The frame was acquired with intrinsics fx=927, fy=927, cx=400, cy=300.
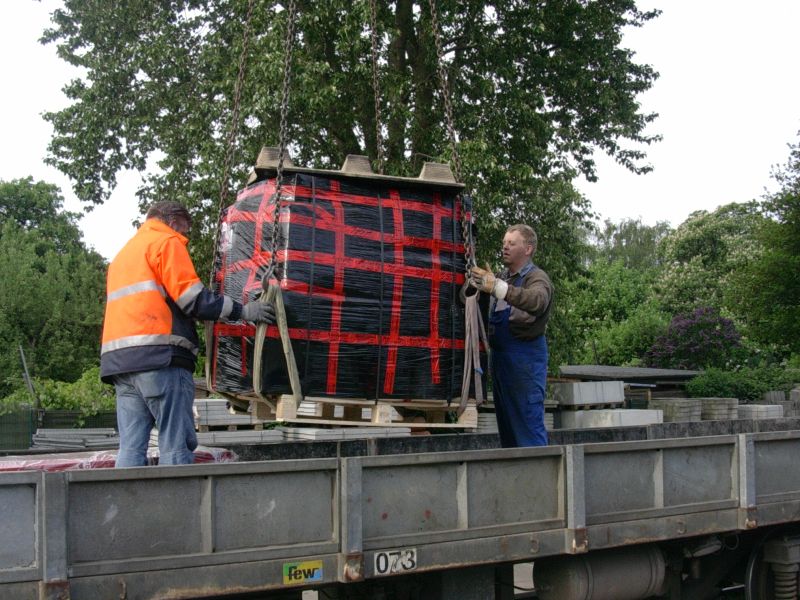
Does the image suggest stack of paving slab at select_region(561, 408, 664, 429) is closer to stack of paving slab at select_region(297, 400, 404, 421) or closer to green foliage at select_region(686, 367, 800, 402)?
green foliage at select_region(686, 367, 800, 402)

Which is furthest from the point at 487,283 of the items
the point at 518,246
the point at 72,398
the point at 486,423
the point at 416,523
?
the point at 72,398

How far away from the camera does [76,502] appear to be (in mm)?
3258

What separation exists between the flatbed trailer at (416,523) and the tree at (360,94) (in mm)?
9117

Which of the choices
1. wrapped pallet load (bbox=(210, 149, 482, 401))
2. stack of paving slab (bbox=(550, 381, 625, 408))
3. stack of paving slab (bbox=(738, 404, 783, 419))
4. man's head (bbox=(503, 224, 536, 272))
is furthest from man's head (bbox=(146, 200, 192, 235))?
stack of paving slab (bbox=(738, 404, 783, 419))

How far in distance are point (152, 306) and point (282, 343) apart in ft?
2.55

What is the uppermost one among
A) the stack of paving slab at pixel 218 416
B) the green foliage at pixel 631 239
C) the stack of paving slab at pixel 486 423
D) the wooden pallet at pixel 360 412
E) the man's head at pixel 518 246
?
the green foliage at pixel 631 239

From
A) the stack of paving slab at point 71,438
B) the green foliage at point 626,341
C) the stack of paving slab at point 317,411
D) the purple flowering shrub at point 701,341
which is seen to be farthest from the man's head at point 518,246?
the green foliage at point 626,341

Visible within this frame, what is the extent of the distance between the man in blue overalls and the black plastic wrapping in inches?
20.6

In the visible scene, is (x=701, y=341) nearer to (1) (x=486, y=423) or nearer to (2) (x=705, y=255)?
(2) (x=705, y=255)

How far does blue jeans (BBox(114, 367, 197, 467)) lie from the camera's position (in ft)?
14.4

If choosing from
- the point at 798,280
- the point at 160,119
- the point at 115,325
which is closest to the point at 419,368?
the point at 115,325

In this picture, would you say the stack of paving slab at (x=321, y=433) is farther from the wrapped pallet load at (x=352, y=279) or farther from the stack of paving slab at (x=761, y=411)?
the stack of paving slab at (x=761, y=411)

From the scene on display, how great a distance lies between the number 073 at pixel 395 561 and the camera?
383cm

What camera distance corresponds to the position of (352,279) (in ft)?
16.4
